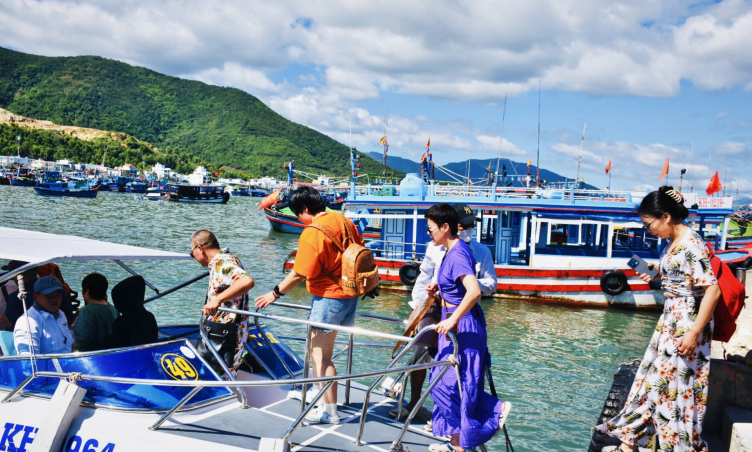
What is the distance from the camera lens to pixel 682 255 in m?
3.42

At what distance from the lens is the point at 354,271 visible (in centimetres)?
394

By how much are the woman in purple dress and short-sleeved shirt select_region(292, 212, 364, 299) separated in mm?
748

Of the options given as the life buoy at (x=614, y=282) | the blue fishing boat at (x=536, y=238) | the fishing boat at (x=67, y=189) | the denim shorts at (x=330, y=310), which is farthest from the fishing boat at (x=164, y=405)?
the fishing boat at (x=67, y=189)

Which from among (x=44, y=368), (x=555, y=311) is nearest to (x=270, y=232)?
(x=555, y=311)

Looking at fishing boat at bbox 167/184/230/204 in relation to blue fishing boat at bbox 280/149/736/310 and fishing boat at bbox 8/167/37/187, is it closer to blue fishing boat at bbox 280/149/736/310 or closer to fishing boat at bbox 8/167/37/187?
fishing boat at bbox 8/167/37/187

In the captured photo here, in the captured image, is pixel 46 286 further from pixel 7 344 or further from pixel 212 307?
pixel 212 307

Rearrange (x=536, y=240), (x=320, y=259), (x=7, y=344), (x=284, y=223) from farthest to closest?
(x=284, y=223) < (x=536, y=240) < (x=7, y=344) < (x=320, y=259)

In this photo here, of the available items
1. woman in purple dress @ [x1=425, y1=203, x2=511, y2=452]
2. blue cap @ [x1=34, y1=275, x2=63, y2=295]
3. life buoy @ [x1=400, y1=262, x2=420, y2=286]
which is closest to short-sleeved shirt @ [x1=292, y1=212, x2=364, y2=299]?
woman in purple dress @ [x1=425, y1=203, x2=511, y2=452]

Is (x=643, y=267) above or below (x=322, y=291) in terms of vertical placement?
above

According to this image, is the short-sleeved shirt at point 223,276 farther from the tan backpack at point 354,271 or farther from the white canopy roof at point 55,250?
the white canopy roof at point 55,250

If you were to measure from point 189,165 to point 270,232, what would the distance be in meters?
139

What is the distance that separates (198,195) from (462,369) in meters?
79.3

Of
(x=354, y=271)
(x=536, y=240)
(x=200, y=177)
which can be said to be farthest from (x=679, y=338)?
(x=200, y=177)

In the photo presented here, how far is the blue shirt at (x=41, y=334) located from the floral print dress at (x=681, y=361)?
4189 millimetres
